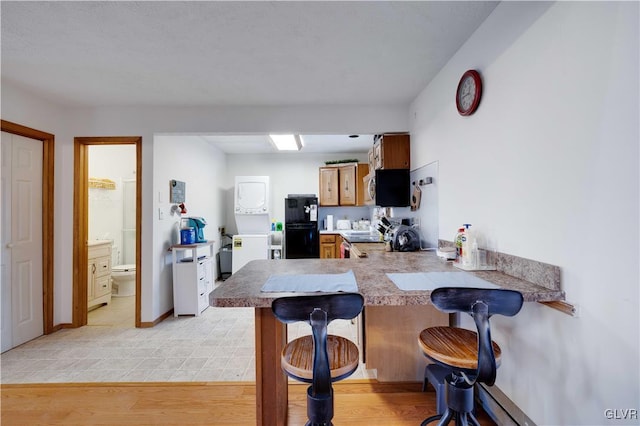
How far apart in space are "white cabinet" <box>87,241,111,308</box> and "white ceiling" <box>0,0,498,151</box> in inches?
72.6

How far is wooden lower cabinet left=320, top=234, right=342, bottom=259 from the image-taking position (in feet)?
15.5

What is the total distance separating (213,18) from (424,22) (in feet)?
4.11

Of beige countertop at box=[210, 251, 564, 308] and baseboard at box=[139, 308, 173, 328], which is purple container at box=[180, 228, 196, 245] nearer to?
baseboard at box=[139, 308, 173, 328]

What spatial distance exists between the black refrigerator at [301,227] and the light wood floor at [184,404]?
2935 mm

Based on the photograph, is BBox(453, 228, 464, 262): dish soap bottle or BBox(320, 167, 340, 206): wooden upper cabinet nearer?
BBox(453, 228, 464, 262): dish soap bottle

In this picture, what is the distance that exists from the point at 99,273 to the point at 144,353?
186 cm

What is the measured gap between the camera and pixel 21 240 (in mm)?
2545

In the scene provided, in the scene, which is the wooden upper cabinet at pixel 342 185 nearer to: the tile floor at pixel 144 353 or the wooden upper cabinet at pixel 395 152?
the wooden upper cabinet at pixel 395 152

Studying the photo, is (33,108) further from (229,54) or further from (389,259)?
(389,259)

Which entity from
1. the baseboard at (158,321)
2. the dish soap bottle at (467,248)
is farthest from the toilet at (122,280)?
the dish soap bottle at (467,248)

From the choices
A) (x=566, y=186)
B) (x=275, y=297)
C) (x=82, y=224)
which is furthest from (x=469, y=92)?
(x=82, y=224)

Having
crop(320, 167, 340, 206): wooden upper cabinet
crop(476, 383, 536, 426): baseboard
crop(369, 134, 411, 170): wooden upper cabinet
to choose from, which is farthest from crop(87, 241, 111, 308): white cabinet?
crop(476, 383, 536, 426): baseboard

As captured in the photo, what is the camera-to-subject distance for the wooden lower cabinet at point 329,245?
474 cm

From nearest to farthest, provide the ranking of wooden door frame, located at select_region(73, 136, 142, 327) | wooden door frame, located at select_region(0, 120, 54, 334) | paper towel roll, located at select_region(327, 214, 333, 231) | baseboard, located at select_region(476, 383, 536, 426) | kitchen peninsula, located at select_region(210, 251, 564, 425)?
kitchen peninsula, located at select_region(210, 251, 564, 425) → baseboard, located at select_region(476, 383, 536, 426) → wooden door frame, located at select_region(0, 120, 54, 334) → wooden door frame, located at select_region(73, 136, 142, 327) → paper towel roll, located at select_region(327, 214, 333, 231)
